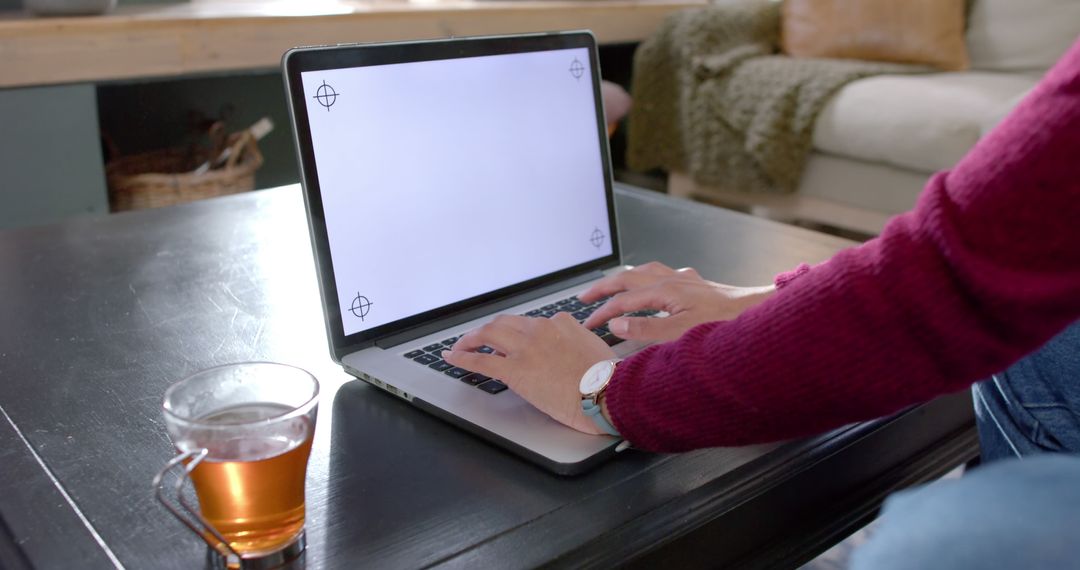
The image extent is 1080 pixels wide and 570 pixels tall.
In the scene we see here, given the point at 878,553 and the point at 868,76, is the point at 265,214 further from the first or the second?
the point at 868,76

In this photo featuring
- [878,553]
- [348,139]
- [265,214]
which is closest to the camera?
[878,553]

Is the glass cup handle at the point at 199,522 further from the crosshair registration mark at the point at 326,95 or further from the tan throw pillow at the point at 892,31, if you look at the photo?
the tan throw pillow at the point at 892,31

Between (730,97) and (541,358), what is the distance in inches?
85.9

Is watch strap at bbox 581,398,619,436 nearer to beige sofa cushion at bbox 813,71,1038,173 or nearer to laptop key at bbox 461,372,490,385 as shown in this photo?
laptop key at bbox 461,372,490,385

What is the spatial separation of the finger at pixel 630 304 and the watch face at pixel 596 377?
15 centimetres

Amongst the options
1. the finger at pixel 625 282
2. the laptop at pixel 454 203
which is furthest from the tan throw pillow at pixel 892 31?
the finger at pixel 625 282

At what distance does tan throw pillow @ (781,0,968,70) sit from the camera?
2617 millimetres

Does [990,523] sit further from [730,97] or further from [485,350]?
[730,97]

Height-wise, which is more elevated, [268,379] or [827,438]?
[268,379]

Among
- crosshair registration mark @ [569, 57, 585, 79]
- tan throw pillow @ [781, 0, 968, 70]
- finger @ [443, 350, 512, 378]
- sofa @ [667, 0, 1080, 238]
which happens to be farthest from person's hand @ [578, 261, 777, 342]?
tan throw pillow @ [781, 0, 968, 70]

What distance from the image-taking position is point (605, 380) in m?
0.61

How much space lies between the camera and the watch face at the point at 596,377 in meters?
0.61

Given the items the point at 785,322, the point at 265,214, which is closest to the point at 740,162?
the point at 265,214

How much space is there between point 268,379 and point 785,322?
29 centimetres
